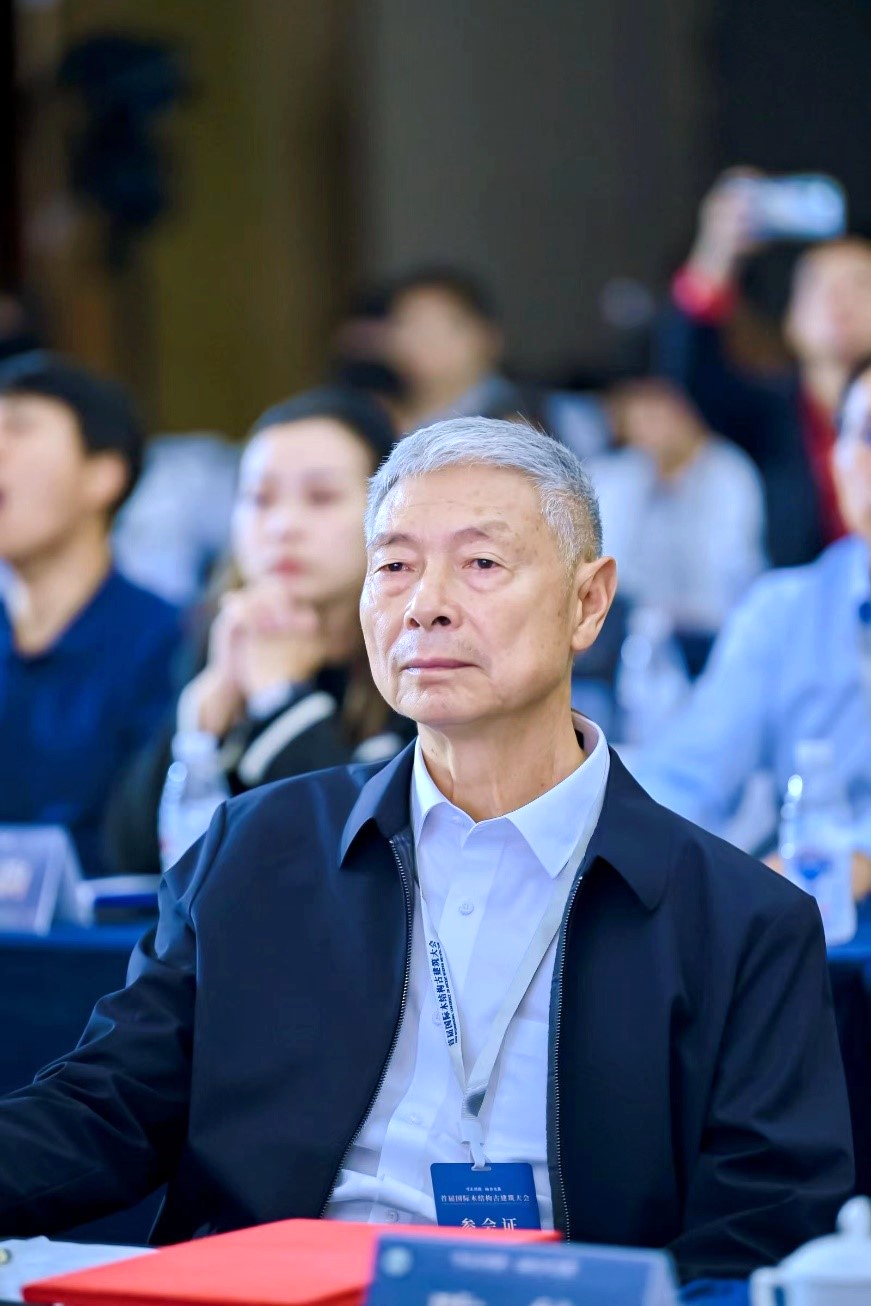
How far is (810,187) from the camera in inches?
296

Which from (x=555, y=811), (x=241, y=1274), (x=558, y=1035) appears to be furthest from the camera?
(x=555, y=811)

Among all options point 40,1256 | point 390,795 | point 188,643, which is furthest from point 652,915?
point 188,643

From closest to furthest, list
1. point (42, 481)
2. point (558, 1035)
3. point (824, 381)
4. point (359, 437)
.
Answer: point (558, 1035), point (359, 437), point (42, 481), point (824, 381)

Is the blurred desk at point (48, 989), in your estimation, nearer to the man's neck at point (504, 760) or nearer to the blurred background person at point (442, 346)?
the man's neck at point (504, 760)

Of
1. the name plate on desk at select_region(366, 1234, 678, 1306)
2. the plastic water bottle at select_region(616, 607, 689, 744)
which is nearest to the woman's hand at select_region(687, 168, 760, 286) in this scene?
the plastic water bottle at select_region(616, 607, 689, 744)

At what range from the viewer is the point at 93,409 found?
12.3 feet

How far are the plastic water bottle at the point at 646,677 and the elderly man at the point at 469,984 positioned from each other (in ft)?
8.29

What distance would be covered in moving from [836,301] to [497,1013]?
439 cm

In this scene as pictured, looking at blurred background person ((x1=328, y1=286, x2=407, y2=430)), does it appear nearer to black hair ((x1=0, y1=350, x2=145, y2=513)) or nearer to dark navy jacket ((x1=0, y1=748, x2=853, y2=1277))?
black hair ((x1=0, y1=350, x2=145, y2=513))

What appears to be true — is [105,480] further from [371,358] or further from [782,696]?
[371,358]

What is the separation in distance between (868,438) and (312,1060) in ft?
6.16

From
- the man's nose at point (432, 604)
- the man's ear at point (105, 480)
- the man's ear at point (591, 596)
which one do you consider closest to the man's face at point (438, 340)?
the man's ear at point (105, 480)

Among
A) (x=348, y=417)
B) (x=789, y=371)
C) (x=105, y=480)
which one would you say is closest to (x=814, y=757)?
(x=348, y=417)

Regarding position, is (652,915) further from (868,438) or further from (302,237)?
(302,237)
